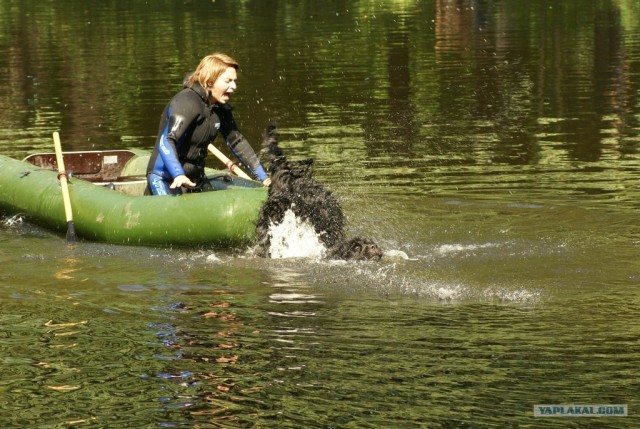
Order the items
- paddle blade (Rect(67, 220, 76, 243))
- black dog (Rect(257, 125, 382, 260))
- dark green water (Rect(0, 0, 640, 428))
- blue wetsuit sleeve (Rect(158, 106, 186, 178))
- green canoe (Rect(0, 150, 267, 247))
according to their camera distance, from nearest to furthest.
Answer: dark green water (Rect(0, 0, 640, 428)) < black dog (Rect(257, 125, 382, 260)) < green canoe (Rect(0, 150, 267, 247)) < blue wetsuit sleeve (Rect(158, 106, 186, 178)) < paddle blade (Rect(67, 220, 76, 243))

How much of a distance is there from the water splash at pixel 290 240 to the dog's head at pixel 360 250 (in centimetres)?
21

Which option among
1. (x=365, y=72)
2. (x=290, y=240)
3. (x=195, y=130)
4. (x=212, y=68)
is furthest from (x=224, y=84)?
(x=365, y=72)

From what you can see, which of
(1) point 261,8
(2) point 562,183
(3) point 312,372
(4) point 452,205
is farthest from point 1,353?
(1) point 261,8

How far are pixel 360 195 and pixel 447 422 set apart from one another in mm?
6833

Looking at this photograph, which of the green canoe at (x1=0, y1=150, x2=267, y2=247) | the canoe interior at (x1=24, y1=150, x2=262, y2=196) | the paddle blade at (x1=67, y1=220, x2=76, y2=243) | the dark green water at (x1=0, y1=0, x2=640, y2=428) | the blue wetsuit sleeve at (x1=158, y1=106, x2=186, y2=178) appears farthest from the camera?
the canoe interior at (x1=24, y1=150, x2=262, y2=196)

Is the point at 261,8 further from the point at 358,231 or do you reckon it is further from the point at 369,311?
the point at 369,311

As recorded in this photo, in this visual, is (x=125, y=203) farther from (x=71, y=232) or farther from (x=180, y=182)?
(x=180, y=182)

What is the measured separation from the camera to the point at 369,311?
909 centimetres

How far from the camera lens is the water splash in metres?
10.9

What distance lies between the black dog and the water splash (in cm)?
4

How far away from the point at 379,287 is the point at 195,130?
276cm

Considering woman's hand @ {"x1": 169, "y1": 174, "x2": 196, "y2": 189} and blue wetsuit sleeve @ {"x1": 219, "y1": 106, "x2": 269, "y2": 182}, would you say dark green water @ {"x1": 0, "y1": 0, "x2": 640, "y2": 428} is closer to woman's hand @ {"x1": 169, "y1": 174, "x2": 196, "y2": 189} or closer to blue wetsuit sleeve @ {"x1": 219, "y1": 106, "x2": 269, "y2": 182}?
woman's hand @ {"x1": 169, "y1": 174, "x2": 196, "y2": 189}

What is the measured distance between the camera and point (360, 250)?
34.9ft

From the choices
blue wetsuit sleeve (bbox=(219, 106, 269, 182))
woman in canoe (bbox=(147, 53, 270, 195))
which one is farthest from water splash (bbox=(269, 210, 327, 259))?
blue wetsuit sleeve (bbox=(219, 106, 269, 182))
